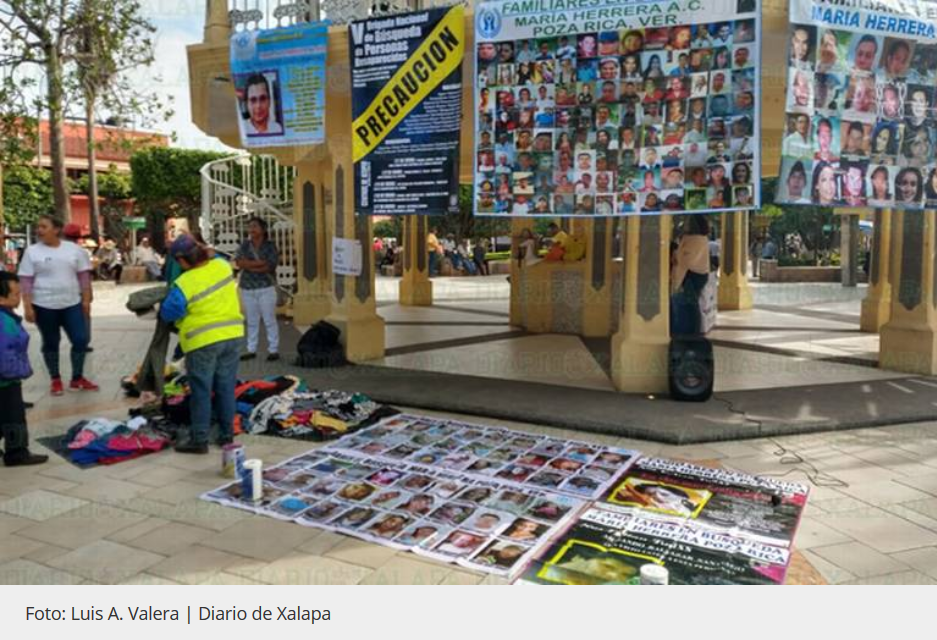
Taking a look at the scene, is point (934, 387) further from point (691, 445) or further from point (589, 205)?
point (589, 205)

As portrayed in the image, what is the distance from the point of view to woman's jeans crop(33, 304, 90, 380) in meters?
7.27

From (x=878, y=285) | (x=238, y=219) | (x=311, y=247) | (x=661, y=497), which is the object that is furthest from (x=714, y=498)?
(x=238, y=219)

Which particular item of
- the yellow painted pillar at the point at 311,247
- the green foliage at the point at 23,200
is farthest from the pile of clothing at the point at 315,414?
the green foliage at the point at 23,200

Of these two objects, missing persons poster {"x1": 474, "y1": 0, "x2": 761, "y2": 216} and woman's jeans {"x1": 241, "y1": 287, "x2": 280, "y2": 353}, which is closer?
missing persons poster {"x1": 474, "y1": 0, "x2": 761, "y2": 216}

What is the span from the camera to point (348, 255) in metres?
8.92

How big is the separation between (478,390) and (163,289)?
3.12 m

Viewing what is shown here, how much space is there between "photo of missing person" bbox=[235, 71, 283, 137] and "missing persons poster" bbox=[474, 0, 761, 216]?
2.32 meters

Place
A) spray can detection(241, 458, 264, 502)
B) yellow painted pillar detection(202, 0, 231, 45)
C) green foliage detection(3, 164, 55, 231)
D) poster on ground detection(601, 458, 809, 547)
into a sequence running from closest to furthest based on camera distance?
1. poster on ground detection(601, 458, 809, 547)
2. spray can detection(241, 458, 264, 502)
3. yellow painted pillar detection(202, 0, 231, 45)
4. green foliage detection(3, 164, 55, 231)

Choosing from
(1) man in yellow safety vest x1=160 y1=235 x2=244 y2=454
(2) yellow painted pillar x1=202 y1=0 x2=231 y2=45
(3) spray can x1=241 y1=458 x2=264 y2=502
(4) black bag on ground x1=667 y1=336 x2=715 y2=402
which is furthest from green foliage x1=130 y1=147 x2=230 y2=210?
(3) spray can x1=241 y1=458 x2=264 y2=502

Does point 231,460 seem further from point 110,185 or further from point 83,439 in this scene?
point 110,185

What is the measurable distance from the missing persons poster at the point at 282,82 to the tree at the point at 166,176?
76.0 feet

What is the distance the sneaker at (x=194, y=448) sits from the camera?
18.2 ft

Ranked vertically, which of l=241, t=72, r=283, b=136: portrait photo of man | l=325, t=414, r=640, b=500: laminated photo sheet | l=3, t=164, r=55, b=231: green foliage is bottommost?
l=325, t=414, r=640, b=500: laminated photo sheet

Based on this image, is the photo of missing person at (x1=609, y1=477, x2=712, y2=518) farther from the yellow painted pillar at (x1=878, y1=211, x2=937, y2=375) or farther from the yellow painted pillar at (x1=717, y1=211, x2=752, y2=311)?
the yellow painted pillar at (x1=717, y1=211, x2=752, y2=311)
